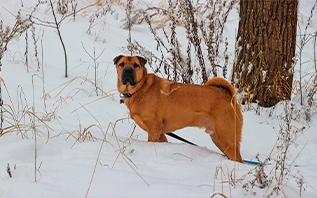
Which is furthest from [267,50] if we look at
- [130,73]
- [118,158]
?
[118,158]

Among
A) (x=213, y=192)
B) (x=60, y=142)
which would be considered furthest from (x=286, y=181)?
(x=60, y=142)

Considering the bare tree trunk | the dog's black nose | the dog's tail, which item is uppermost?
the bare tree trunk

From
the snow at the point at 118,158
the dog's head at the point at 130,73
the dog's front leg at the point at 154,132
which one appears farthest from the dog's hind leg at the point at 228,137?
the dog's head at the point at 130,73

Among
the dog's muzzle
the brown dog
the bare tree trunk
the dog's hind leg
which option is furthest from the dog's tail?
the bare tree trunk

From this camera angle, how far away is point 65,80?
652cm

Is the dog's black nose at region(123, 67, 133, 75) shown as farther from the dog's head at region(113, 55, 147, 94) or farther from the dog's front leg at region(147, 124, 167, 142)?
the dog's front leg at region(147, 124, 167, 142)

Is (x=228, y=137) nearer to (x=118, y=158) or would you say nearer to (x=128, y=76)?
(x=128, y=76)

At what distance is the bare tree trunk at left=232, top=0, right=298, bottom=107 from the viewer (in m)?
5.11

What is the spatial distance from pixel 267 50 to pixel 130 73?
2.09m

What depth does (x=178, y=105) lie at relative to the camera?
404cm

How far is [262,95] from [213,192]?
311cm

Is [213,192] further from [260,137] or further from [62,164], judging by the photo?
[260,137]

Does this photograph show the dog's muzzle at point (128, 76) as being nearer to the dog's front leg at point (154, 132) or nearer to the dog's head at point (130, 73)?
the dog's head at point (130, 73)

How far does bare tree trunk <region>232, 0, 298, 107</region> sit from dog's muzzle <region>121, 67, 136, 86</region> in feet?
5.64
